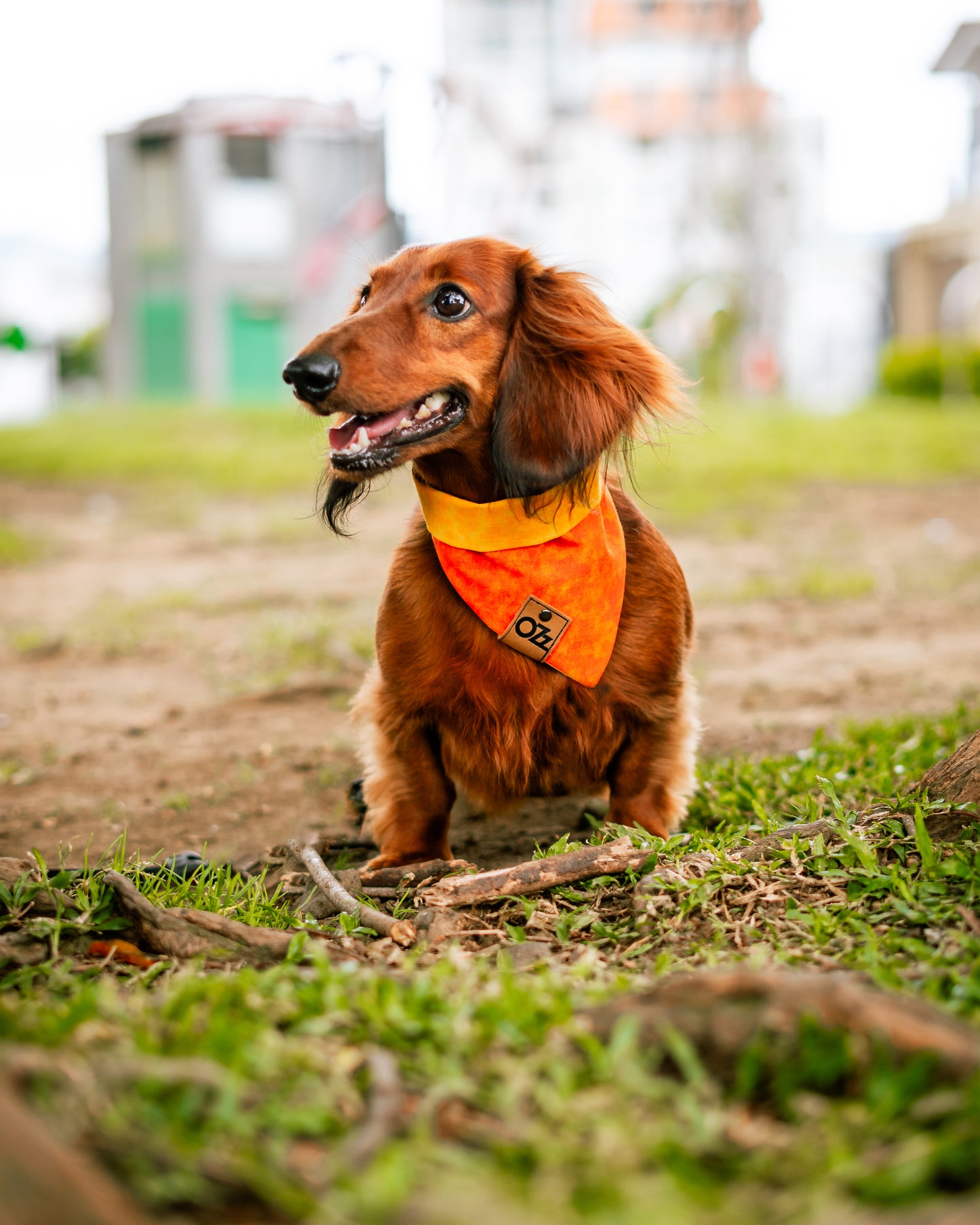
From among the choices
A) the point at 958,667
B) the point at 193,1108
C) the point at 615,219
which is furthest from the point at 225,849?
the point at 615,219

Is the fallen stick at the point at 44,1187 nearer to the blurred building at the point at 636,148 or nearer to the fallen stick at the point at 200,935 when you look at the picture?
the fallen stick at the point at 200,935

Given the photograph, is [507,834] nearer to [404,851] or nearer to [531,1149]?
[404,851]

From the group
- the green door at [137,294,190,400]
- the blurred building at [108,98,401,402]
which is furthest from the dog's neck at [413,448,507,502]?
the green door at [137,294,190,400]

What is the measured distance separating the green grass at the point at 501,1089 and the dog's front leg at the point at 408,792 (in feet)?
3.18

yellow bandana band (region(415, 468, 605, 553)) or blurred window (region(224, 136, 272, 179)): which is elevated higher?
blurred window (region(224, 136, 272, 179))

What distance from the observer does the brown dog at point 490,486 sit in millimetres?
2777

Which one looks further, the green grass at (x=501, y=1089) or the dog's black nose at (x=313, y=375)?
the dog's black nose at (x=313, y=375)

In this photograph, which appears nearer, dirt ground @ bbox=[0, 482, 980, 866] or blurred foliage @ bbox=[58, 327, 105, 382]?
dirt ground @ bbox=[0, 482, 980, 866]

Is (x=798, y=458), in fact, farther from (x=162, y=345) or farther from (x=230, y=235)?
(x=162, y=345)

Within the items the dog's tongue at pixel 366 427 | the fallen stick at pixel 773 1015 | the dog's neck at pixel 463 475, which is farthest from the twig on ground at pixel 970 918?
the dog's tongue at pixel 366 427

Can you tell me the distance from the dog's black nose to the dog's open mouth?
0.13 metres

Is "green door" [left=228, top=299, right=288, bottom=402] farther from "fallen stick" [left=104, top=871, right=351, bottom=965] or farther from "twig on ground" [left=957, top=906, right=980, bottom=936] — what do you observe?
"twig on ground" [left=957, top=906, right=980, bottom=936]

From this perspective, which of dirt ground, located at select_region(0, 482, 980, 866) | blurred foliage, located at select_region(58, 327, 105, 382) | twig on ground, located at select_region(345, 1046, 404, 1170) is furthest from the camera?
blurred foliage, located at select_region(58, 327, 105, 382)

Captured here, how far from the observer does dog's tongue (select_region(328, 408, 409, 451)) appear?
2.76 metres
